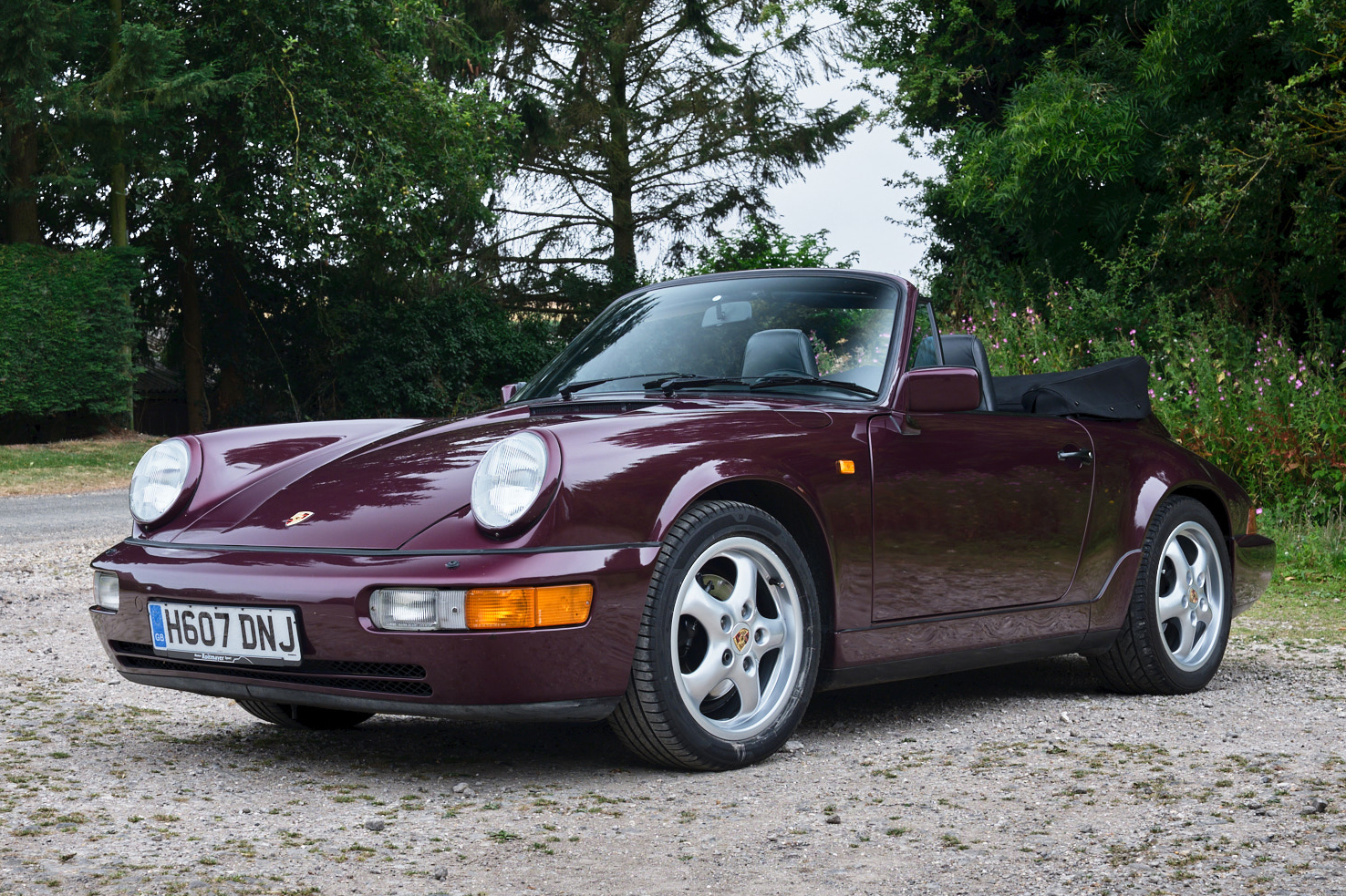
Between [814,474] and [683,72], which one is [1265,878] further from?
[683,72]

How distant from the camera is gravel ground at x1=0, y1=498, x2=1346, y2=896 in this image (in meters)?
3.00

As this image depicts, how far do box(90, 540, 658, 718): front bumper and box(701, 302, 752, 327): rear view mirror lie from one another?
1412 mm

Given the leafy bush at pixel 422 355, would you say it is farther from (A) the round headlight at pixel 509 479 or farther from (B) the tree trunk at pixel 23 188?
(A) the round headlight at pixel 509 479

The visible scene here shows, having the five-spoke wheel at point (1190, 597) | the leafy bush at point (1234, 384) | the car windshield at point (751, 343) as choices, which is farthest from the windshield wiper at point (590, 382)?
the leafy bush at point (1234, 384)

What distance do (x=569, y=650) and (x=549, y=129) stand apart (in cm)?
3034

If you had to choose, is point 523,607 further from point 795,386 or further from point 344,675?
point 795,386

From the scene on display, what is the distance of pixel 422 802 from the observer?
365 centimetres

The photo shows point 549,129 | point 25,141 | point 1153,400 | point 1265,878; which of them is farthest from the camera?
point 549,129

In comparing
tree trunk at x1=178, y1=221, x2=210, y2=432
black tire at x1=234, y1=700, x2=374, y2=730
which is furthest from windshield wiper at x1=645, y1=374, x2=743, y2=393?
tree trunk at x1=178, y1=221, x2=210, y2=432

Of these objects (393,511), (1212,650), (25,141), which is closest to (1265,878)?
(393,511)

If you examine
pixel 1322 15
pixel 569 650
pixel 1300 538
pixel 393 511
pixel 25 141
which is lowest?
pixel 1300 538

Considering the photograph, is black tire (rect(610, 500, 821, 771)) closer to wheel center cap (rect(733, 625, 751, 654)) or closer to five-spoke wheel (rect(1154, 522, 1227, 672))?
wheel center cap (rect(733, 625, 751, 654))

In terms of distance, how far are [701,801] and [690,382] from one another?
1535 mm

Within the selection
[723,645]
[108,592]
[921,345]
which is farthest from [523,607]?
[921,345]
